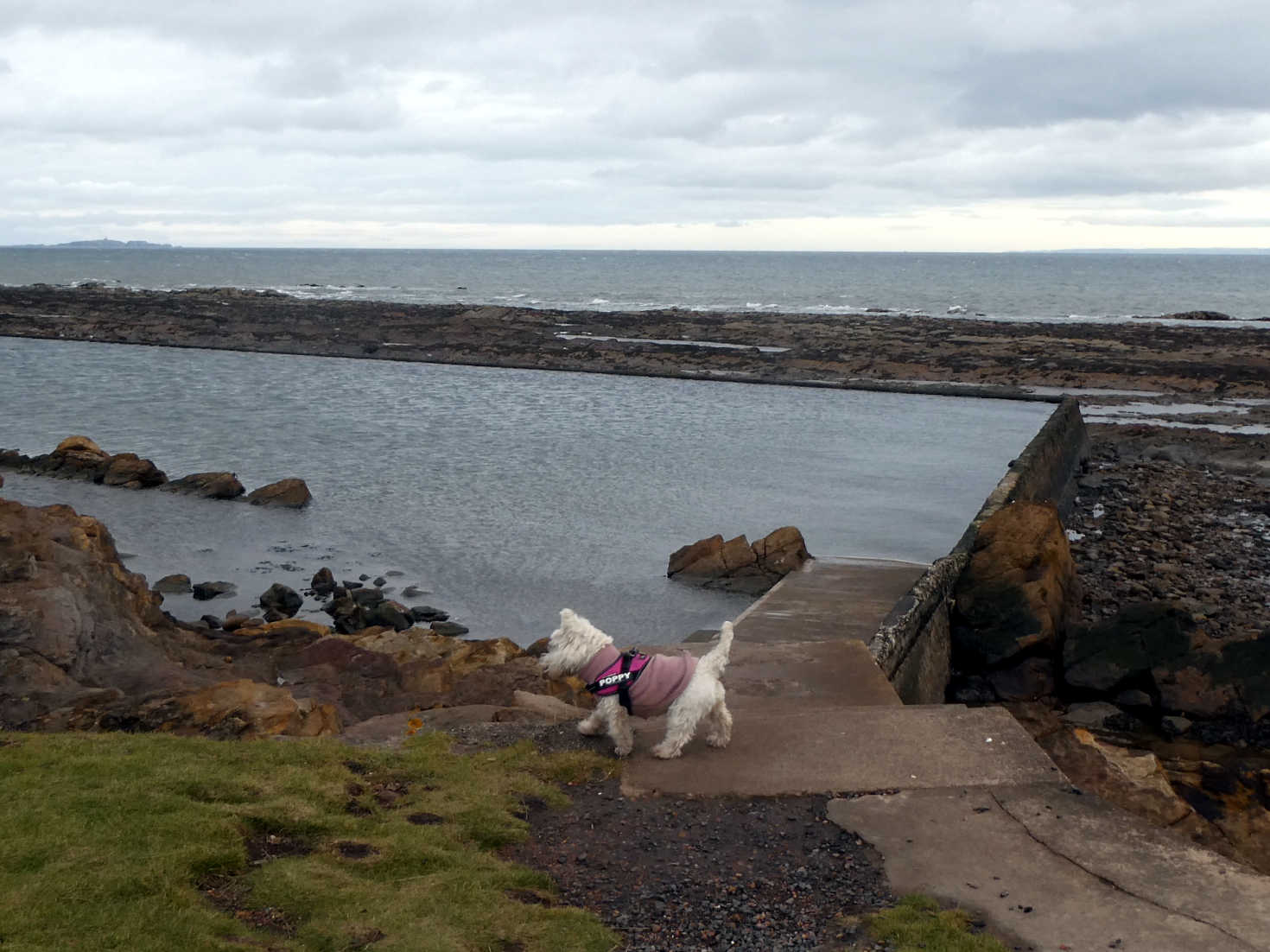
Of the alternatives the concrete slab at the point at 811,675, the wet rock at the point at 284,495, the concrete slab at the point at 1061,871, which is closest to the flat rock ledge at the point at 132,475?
the wet rock at the point at 284,495

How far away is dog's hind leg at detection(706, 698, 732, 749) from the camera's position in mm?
7242

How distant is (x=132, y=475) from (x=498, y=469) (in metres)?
7.45

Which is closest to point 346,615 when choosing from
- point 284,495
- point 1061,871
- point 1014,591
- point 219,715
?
point 284,495

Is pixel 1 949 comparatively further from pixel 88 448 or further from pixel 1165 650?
pixel 88 448

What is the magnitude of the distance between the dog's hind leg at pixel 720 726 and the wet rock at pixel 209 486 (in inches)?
681

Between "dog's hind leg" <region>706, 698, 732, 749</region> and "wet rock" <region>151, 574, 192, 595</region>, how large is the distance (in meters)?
11.5

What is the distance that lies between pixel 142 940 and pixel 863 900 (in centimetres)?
313

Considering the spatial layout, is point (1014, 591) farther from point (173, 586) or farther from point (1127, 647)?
point (173, 586)

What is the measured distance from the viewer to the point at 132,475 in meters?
23.4

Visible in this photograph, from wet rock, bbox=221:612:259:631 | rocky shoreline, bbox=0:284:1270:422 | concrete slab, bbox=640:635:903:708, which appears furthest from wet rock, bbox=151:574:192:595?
rocky shoreline, bbox=0:284:1270:422

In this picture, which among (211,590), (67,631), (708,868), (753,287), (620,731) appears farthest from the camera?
(753,287)

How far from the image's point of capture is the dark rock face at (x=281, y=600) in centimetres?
1564

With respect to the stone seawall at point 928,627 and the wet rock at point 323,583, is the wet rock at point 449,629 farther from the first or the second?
the stone seawall at point 928,627

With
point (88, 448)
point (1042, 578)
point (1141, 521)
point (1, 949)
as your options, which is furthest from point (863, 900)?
point (88, 448)
